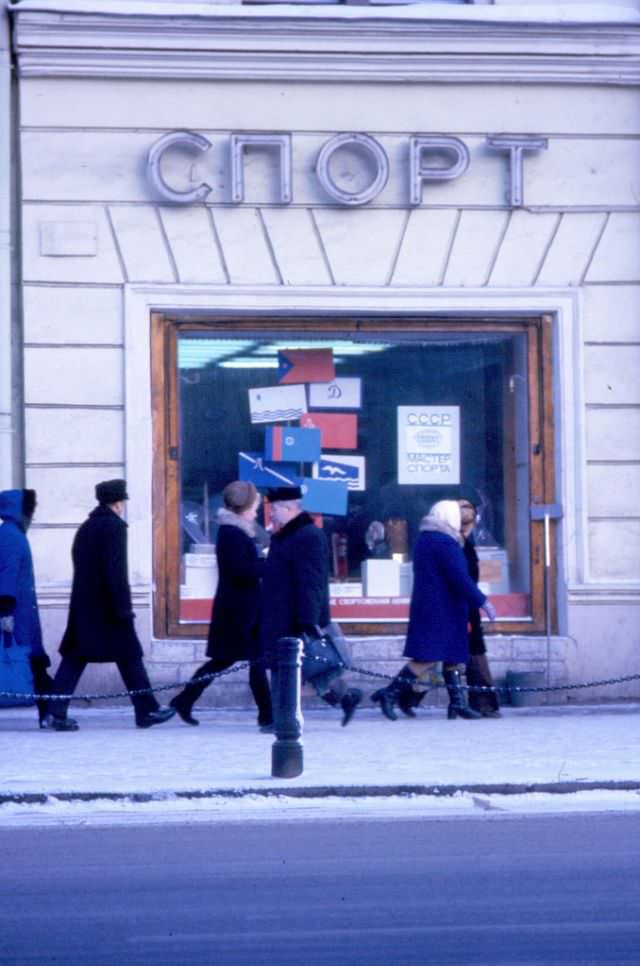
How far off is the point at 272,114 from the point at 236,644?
4.77 m

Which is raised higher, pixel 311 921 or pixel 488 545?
pixel 488 545

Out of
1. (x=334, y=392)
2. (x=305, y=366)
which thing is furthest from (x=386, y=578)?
(x=305, y=366)

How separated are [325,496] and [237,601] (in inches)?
114

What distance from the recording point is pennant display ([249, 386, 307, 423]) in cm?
1577

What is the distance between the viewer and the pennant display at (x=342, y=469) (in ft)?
51.8

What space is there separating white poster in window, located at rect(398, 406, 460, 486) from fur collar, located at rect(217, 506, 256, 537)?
9.57 ft

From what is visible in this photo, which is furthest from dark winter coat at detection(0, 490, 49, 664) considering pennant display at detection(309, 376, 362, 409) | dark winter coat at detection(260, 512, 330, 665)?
pennant display at detection(309, 376, 362, 409)

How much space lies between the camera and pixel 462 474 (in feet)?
52.2

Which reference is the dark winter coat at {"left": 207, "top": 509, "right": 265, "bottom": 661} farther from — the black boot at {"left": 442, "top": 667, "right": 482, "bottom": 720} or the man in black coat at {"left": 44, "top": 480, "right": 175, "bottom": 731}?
the black boot at {"left": 442, "top": 667, "right": 482, "bottom": 720}

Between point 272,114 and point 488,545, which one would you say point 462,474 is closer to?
point 488,545

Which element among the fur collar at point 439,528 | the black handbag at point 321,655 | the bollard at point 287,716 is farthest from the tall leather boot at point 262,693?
the bollard at point 287,716

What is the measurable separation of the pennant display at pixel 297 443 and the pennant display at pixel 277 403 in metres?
0.11

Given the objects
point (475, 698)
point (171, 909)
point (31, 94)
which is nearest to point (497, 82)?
point (31, 94)

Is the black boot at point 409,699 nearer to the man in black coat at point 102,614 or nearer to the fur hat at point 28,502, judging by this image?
the man in black coat at point 102,614
